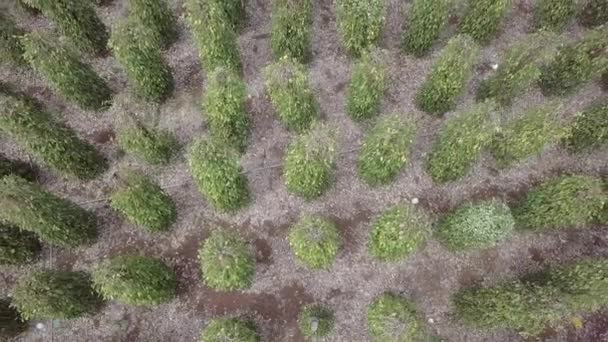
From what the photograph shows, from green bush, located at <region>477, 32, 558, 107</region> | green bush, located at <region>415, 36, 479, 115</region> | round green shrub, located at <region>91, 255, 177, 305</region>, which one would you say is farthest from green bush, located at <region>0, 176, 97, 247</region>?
green bush, located at <region>477, 32, 558, 107</region>

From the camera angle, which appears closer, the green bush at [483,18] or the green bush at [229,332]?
the green bush at [229,332]

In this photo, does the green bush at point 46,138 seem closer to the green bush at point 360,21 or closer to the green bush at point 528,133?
the green bush at point 360,21

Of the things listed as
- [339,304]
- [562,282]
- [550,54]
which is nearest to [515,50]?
[550,54]

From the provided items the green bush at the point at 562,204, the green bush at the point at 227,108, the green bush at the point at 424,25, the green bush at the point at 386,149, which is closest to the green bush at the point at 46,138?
the green bush at the point at 227,108

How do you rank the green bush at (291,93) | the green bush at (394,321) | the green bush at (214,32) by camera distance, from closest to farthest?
the green bush at (394,321)
the green bush at (291,93)
the green bush at (214,32)

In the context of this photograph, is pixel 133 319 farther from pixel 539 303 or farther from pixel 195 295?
pixel 539 303

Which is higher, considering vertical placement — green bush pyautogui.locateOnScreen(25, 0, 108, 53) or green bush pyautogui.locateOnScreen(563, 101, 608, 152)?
green bush pyautogui.locateOnScreen(25, 0, 108, 53)

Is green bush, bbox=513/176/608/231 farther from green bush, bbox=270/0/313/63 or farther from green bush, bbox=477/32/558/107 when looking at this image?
green bush, bbox=270/0/313/63

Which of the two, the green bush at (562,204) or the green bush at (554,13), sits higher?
the green bush at (554,13)
